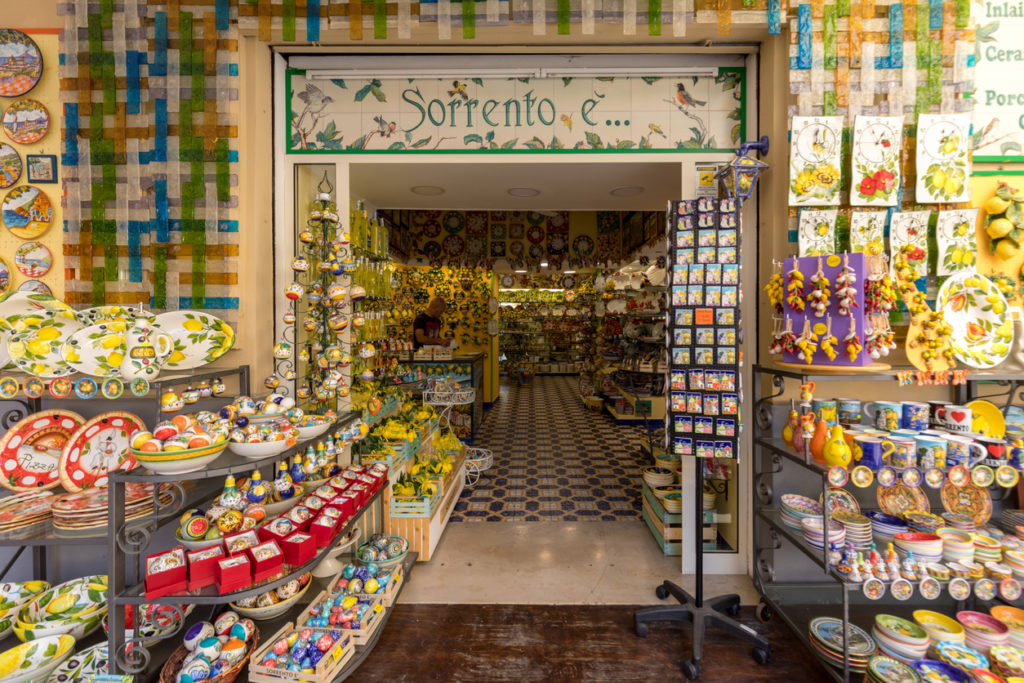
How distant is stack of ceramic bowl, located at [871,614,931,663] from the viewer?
1.92m

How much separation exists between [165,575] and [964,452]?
363 centimetres

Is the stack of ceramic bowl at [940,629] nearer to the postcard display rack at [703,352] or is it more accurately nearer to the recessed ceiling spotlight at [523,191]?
the postcard display rack at [703,352]

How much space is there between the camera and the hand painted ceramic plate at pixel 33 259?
2844mm

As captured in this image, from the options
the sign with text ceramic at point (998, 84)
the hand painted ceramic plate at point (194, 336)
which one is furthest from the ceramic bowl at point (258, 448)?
the sign with text ceramic at point (998, 84)

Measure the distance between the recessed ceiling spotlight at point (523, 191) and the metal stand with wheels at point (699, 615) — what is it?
8.52 feet

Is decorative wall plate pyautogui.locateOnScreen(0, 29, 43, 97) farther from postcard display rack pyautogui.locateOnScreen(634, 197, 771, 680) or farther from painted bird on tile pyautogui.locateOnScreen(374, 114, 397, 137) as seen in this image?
postcard display rack pyautogui.locateOnScreen(634, 197, 771, 680)

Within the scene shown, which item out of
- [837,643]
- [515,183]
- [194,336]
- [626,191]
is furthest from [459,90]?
[837,643]

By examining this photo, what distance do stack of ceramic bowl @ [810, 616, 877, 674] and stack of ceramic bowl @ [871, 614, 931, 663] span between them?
0.07 m

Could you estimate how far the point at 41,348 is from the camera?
1982mm

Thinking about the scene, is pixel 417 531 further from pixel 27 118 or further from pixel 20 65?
pixel 20 65

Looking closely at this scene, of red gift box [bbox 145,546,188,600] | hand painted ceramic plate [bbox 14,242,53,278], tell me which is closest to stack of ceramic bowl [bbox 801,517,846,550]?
red gift box [bbox 145,546,188,600]

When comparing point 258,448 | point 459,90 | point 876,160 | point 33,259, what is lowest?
point 258,448

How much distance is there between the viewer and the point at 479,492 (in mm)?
4422

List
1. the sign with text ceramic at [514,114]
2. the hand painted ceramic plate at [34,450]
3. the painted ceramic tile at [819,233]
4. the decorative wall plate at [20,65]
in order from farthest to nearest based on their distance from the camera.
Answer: the sign with text ceramic at [514,114] → the decorative wall plate at [20,65] → the painted ceramic tile at [819,233] → the hand painted ceramic plate at [34,450]
